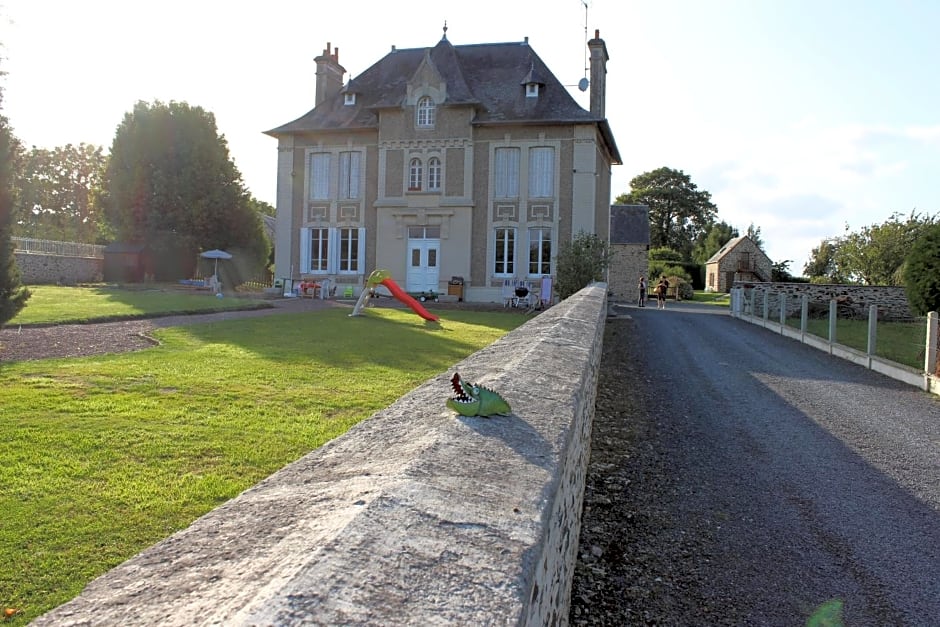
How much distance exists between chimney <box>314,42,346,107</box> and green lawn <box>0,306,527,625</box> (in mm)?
23451

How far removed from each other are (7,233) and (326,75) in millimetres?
24776

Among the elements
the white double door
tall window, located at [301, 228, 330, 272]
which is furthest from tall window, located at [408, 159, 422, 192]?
tall window, located at [301, 228, 330, 272]

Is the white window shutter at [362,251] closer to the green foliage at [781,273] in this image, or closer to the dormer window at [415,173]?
the dormer window at [415,173]

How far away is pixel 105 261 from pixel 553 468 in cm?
3892

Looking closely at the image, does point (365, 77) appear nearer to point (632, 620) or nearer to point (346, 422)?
point (346, 422)

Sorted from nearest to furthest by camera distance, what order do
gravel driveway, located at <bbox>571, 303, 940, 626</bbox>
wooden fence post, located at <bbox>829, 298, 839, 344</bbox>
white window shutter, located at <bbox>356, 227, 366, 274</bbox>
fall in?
gravel driveway, located at <bbox>571, 303, 940, 626</bbox> < wooden fence post, located at <bbox>829, 298, 839, 344</bbox> < white window shutter, located at <bbox>356, 227, 366, 274</bbox>

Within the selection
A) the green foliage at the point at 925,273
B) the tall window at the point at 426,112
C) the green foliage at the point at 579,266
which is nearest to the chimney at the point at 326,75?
the tall window at the point at 426,112

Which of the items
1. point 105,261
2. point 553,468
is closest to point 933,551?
point 553,468

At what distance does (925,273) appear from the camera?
561 inches

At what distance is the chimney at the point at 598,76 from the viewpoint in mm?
30734

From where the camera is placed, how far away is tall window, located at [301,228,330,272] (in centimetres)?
3169

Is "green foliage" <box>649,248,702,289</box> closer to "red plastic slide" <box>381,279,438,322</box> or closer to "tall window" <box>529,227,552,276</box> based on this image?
"tall window" <box>529,227,552,276</box>

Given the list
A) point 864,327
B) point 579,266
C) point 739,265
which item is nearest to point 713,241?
point 739,265

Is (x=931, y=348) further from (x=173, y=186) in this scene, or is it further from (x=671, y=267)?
(x=671, y=267)
